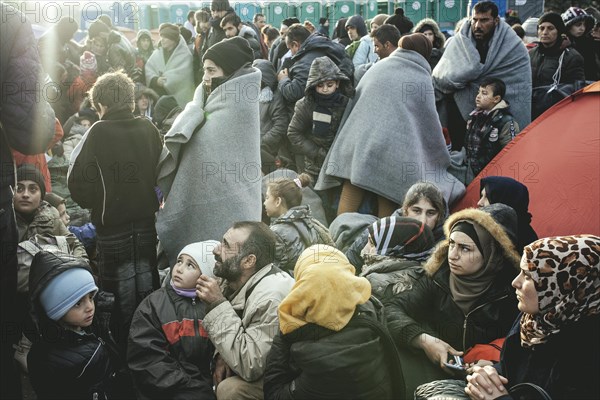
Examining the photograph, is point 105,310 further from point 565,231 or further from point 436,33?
point 436,33

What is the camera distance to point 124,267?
3.97 metres

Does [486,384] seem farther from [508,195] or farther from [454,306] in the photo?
[508,195]

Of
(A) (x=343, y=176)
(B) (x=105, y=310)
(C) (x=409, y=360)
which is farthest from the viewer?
(A) (x=343, y=176)

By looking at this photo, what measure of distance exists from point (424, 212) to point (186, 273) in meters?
1.61

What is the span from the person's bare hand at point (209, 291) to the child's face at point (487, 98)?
3022mm

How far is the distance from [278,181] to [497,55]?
2496 millimetres

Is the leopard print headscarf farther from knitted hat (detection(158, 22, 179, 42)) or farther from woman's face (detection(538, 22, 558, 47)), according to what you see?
knitted hat (detection(158, 22, 179, 42))

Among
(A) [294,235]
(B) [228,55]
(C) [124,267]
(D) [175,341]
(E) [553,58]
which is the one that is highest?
(B) [228,55]

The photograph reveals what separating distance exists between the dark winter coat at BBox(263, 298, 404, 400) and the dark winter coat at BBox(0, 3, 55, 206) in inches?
56.5

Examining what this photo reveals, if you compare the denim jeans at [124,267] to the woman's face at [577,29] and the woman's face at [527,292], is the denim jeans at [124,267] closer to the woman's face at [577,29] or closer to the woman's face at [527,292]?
the woman's face at [527,292]

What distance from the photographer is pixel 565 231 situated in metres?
4.26

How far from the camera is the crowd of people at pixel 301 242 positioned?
9.32 feet

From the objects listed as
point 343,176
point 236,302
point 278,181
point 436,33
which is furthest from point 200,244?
point 436,33

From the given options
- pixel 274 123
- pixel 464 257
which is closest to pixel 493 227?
pixel 464 257
